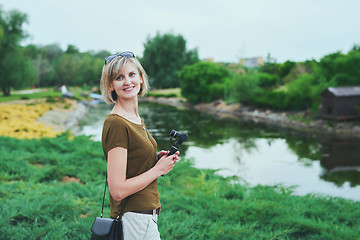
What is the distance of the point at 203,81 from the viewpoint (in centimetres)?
3028

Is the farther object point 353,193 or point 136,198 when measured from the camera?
point 353,193

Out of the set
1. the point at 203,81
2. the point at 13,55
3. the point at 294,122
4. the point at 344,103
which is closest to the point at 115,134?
the point at 344,103

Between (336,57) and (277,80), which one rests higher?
(336,57)

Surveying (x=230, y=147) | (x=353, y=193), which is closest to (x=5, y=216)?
(x=353, y=193)

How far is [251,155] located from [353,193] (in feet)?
13.0

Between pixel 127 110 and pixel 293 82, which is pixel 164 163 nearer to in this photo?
pixel 127 110

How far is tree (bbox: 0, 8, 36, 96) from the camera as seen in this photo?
2589 cm


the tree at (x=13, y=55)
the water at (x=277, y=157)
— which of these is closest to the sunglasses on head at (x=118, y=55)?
the water at (x=277, y=157)

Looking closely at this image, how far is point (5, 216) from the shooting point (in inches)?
128

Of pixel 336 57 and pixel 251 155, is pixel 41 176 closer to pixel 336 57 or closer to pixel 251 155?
pixel 251 155

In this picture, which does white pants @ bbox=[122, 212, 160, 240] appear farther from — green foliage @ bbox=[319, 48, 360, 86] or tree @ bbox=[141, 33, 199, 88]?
tree @ bbox=[141, 33, 199, 88]

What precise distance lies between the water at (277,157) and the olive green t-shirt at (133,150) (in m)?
5.10

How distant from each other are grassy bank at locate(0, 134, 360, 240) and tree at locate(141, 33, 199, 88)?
40.1 metres

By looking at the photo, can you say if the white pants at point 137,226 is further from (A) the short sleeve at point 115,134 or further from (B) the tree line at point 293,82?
(B) the tree line at point 293,82
